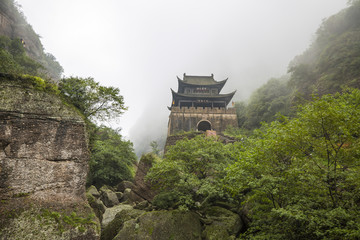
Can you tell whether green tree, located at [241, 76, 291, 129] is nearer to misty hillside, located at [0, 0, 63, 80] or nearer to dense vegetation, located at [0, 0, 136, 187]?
dense vegetation, located at [0, 0, 136, 187]

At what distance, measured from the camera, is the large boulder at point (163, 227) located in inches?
299

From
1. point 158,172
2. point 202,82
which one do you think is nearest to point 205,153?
point 158,172

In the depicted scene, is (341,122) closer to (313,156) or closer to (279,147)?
(313,156)

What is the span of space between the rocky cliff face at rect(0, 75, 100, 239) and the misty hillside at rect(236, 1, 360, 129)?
1620cm

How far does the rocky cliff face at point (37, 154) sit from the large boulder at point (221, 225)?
187 inches

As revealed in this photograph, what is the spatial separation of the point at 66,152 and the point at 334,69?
986 inches

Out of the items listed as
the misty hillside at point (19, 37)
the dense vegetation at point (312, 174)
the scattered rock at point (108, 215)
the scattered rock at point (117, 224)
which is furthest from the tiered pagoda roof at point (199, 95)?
the dense vegetation at point (312, 174)

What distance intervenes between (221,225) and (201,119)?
22.1 m

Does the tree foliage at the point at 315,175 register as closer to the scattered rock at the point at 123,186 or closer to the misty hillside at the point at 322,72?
the misty hillside at the point at 322,72

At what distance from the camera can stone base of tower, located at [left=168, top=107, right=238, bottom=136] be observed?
94.5 ft

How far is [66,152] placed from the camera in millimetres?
7270

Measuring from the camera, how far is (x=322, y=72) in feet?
70.5

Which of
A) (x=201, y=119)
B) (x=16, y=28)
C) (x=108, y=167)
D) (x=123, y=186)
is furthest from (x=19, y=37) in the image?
→ (x=123, y=186)

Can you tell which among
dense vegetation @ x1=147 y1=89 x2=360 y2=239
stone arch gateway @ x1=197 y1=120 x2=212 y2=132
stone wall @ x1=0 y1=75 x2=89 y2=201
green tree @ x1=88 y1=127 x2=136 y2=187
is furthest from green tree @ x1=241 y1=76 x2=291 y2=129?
stone wall @ x1=0 y1=75 x2=89 y2=201
